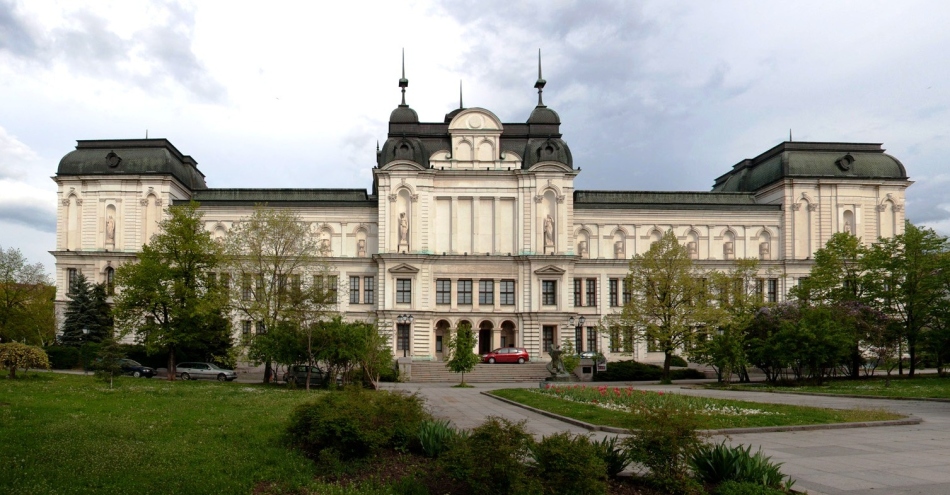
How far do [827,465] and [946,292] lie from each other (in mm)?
40634

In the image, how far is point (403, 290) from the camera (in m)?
60.0

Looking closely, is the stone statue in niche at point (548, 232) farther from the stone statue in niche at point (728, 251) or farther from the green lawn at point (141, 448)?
the green lawn at point (141, 448)

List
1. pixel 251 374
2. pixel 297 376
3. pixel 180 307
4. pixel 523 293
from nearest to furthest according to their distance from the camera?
pixel 297 376
pixel 180 307
pixel 251 374
pixel 523 293

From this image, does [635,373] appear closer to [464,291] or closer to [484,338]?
[484,338]

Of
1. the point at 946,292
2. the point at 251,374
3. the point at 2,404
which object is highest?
the point at 946,292

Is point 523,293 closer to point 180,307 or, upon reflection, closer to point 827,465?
point 180,307

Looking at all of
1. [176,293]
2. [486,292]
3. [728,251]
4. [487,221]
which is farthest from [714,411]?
[728,251]

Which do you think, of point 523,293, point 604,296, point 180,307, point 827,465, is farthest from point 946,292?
point 180,307

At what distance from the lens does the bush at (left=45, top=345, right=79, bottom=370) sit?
49656mm

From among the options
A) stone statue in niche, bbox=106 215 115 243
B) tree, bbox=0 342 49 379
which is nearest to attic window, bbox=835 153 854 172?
tree, bbox=0 342 49 379

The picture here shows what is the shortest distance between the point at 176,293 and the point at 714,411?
33.0 m

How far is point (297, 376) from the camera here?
128ft

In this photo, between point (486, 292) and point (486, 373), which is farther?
point (486, 292)

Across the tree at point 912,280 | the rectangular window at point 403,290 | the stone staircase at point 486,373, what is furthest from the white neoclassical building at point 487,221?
the tree at point 912,280
